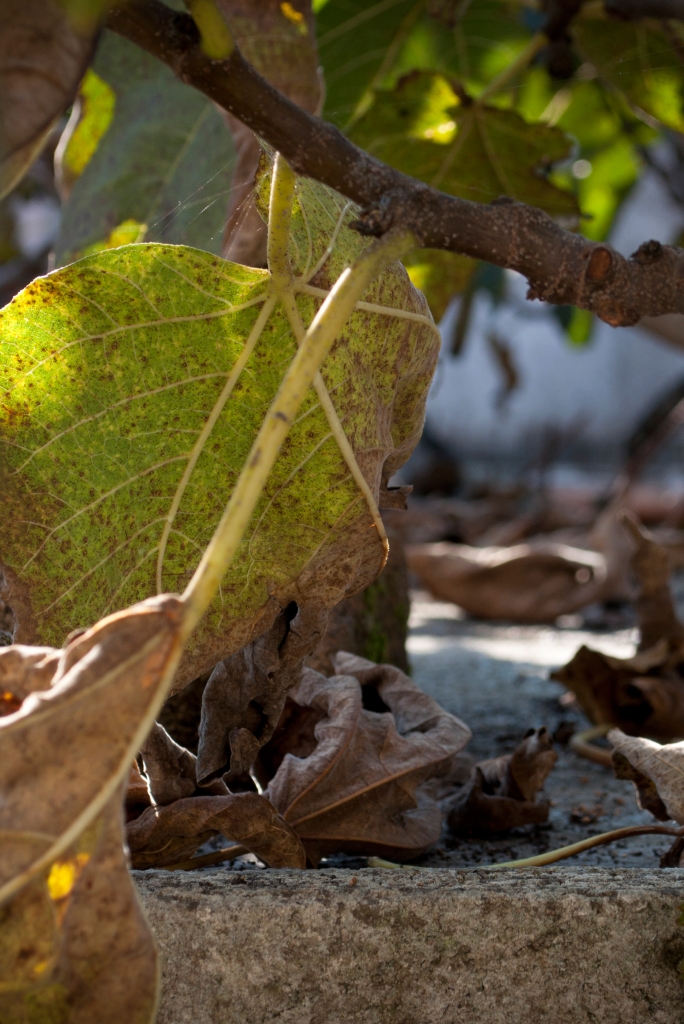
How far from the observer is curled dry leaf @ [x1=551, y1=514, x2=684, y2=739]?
92 centimetres

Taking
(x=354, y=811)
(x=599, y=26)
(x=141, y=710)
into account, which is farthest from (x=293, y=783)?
(x=599, y=26)

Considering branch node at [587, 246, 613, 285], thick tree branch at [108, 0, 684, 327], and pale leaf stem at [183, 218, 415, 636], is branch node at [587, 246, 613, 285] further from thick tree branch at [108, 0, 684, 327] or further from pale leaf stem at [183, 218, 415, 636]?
pale leaf stem at [183, 218, 415, 636]

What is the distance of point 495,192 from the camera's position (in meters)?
1.16

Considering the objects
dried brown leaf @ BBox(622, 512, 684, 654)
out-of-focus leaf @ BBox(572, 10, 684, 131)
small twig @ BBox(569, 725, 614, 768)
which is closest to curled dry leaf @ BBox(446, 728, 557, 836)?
small twig @ BBox(569, 725, 614, 768)

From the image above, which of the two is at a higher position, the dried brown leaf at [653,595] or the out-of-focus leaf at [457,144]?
the out-of-focus leaf at [457,144]

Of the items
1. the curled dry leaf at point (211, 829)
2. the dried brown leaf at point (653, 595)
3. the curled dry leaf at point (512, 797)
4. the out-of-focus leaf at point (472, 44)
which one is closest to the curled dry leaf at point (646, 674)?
the dried brown leaf at point (653, 595)

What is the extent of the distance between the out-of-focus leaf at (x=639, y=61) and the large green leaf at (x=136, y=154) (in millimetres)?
550

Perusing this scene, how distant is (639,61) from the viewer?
4.07ft

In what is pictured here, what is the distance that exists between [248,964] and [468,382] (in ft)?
26.6

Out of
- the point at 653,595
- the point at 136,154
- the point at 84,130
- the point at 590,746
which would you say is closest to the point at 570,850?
the point at 590,746

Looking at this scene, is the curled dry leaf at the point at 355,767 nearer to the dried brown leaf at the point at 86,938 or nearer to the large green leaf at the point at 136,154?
the dried brown leaf at the point at 86,938

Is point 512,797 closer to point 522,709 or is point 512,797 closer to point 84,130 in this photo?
point 522,709

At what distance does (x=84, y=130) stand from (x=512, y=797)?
3.19 ft

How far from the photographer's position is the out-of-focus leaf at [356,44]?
1.35 meters
